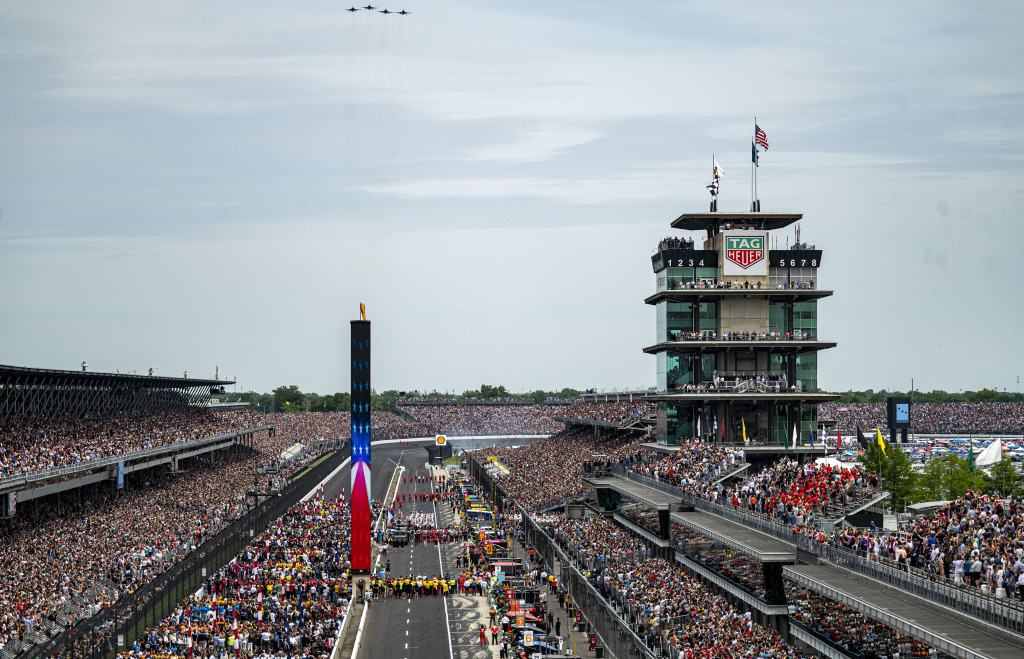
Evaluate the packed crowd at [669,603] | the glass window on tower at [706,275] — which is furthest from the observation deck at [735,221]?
the packed crowd at [669,603]

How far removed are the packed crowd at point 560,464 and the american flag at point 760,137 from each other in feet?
75.4

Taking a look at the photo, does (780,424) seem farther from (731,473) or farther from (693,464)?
(731,473)

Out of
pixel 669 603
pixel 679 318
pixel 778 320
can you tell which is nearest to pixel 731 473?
pixel 669 603

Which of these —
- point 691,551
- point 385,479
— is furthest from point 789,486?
point 385,479

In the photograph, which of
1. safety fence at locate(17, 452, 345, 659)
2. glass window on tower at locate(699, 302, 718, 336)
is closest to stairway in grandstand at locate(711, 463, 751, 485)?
glass window on tower at locate(699, 302, 718, 336)

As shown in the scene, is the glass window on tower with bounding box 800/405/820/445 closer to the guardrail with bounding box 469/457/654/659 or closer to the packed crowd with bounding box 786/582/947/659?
the guardrail with bounding box 469/457/654/659

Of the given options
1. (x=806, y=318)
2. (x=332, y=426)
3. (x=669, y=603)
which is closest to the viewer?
(x=669, y=603)

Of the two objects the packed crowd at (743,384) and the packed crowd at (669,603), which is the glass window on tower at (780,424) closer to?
the packed crowd at (743,384)

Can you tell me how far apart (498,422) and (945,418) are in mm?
77491

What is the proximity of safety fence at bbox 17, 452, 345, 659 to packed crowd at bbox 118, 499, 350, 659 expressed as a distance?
0.50 m

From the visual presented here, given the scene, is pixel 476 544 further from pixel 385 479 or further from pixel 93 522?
pixel 385 479

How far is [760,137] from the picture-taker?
206ft

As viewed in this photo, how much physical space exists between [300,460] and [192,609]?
252 feet

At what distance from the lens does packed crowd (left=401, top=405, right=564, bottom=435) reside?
174m
